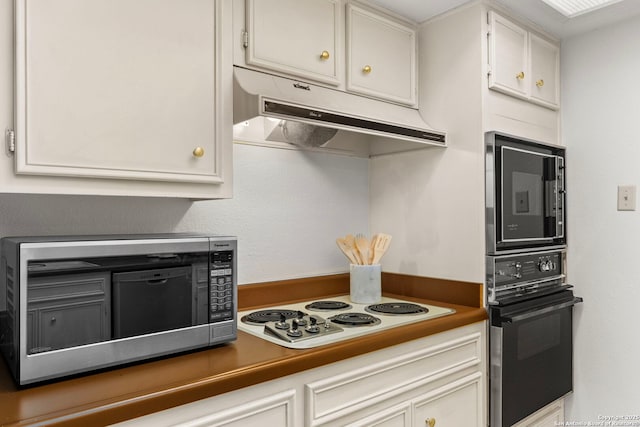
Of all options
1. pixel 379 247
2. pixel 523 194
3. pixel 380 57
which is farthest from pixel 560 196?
pixel 380 57

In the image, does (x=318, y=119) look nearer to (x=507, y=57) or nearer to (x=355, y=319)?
(x=355, y=319)

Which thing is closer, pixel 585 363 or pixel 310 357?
pixel 310 357

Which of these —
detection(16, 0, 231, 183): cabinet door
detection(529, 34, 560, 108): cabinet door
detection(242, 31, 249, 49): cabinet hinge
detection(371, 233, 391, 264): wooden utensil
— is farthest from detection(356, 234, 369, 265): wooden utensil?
detection(529, 34, 560, 108): cabinet door

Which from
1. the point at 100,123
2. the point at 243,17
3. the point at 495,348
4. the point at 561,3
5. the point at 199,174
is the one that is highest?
the point at 561,3

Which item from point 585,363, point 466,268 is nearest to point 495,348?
point 466,268

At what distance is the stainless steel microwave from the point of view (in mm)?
1022

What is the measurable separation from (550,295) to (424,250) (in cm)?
64

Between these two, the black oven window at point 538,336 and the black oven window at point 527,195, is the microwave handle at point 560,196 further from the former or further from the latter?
the black oven window at point 538,336

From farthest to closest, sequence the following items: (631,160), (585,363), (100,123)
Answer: (585,363) → (631,160) → (100,123)

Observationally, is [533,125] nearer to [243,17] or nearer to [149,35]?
[243,17]

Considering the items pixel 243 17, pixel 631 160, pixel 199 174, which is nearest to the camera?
pixel 199 174

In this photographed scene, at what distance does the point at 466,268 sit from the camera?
1903 millimetres

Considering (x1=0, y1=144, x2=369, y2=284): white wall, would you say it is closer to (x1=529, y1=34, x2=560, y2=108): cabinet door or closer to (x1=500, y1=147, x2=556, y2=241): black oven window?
(x1=500, y1=147, x2=556, y2=241): black oven window

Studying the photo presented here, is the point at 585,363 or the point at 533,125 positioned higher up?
the point at 533,125
